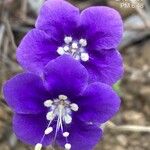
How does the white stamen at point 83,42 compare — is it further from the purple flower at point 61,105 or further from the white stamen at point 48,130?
the white stamen at point 48,130

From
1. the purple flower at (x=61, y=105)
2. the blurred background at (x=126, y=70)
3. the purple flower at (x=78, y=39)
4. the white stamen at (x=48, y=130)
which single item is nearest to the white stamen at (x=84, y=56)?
the purple flower at (x=78, y=39)

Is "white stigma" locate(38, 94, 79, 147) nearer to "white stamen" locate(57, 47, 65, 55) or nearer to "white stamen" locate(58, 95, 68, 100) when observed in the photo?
"white stamen" locate(58, 95, 68, 100)

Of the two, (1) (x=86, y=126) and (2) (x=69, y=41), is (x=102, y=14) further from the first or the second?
(1) (x=86, y=126)

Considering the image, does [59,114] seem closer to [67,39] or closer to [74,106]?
[74,106]

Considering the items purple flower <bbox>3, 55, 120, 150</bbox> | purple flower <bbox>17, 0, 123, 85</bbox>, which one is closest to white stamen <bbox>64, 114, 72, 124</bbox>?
purple flower <bbox>3, 55, 120, 150</bbox>

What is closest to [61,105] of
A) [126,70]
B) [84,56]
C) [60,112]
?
[60,112]

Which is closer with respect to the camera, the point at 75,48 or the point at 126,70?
the point at 75,48

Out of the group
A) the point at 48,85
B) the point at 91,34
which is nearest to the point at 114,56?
the point at 91,34
